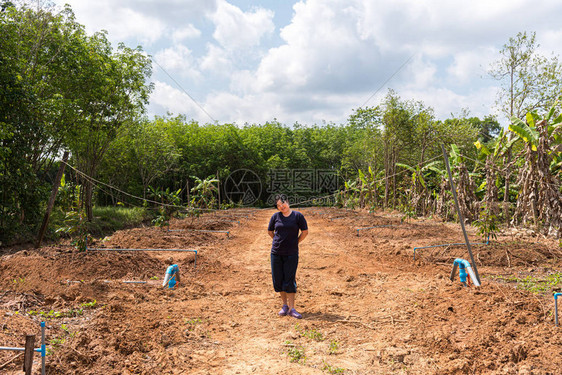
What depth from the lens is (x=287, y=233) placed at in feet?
15.4

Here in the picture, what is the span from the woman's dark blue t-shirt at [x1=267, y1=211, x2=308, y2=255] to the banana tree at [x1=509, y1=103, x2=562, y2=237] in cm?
805

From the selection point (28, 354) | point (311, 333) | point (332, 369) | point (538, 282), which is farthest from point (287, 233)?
point (538, 282)

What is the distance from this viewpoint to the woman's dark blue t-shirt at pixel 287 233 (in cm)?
468

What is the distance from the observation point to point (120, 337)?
3674mm

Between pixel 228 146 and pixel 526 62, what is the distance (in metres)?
25.4

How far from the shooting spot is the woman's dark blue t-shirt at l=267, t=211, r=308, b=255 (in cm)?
468

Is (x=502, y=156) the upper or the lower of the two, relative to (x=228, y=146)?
lower

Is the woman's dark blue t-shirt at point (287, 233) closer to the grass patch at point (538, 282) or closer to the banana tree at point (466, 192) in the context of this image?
the grass patch at point (538, 282)

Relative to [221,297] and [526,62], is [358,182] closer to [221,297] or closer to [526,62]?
[526,62]

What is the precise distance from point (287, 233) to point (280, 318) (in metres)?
1.09

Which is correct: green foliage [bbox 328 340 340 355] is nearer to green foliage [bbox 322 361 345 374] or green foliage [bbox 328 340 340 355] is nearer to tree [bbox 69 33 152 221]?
green foliage [bbox 322 361 345 374]

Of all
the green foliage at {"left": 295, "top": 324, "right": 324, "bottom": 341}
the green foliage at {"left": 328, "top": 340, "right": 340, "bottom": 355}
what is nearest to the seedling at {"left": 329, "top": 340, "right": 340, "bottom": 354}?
the green foliage at {"left": 328, "top": 340, "right": 340, "bottom": 355}

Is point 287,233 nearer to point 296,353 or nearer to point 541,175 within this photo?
point 296,353

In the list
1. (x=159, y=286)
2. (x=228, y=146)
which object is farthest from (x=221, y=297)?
(x=228, y=146)
